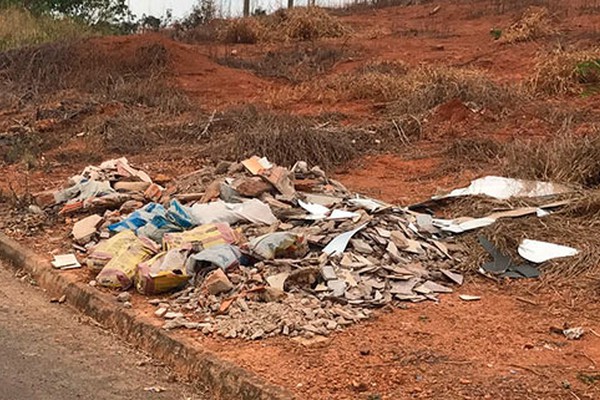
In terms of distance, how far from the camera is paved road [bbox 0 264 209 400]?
396 cm

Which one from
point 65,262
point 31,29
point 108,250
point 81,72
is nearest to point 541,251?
point 108,250

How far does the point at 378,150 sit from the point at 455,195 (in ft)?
9.39

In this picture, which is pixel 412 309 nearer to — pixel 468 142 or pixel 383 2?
pixel 468 142

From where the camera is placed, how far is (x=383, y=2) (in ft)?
86.4

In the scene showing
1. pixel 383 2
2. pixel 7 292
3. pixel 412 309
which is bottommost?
pixel 7 292

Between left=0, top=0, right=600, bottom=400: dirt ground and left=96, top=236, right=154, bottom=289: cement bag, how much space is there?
12.3 inches

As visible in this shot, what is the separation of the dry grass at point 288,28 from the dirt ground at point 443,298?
210cm

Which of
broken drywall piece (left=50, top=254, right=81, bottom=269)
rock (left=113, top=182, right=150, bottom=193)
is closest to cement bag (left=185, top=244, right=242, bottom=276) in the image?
broken drywall piece (left=50, top=254, right=81, bottom=269)

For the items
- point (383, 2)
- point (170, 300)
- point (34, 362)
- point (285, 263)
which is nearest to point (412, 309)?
point (285, 263)

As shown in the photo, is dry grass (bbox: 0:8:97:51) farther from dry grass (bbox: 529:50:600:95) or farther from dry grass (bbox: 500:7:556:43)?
dry grass (bbox: 529:50:600:95)

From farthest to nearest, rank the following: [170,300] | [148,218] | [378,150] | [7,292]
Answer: [378,150], [148,218], [7,292], [170,300]

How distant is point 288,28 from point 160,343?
16.7m

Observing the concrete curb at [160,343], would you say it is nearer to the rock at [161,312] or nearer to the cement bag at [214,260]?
the rock at [161,312]

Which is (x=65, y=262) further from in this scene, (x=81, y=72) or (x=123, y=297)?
(x=81, y=72)
